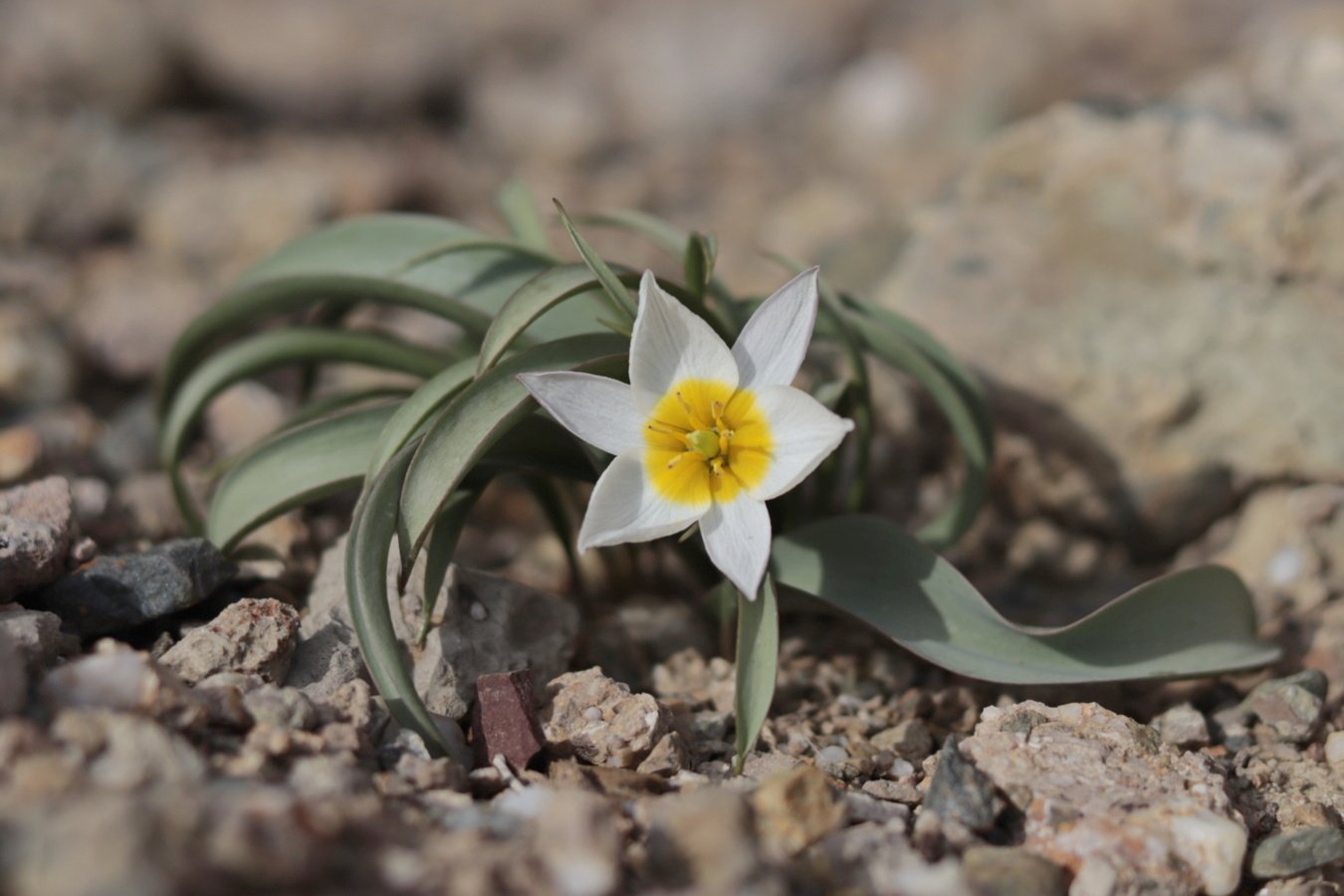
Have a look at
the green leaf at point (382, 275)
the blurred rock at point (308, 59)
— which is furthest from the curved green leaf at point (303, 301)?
the blurred rock at point (308, 59)

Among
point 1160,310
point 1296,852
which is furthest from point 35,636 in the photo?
point 1160,310

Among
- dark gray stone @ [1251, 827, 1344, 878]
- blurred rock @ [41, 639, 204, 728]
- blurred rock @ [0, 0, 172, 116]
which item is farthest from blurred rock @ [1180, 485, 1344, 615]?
blurred rock @ [0, 0, 172, 116]

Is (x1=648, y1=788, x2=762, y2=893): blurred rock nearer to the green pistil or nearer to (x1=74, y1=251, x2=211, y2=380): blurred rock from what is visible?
the green pistil

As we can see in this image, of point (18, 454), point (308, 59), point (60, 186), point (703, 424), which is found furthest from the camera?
point (308, 59)

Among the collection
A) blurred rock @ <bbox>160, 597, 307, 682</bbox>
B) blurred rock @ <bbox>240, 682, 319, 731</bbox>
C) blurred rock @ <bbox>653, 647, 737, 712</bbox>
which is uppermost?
blurred rock @ <bbox>160, 597, 307, 682</bbox>

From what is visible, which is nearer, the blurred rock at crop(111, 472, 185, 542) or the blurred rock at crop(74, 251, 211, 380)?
the blurred rock at crop(111, 472, 185, 542)

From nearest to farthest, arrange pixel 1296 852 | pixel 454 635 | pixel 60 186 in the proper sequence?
pixel 1296 852, pixel 454 635, pixel 60 186

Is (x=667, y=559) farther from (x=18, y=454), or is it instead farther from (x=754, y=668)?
(x=18, y=454)
